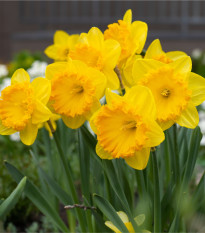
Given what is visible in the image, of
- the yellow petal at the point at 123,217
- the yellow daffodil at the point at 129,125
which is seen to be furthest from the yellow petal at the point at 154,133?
the yellow petal at the point at 123,217

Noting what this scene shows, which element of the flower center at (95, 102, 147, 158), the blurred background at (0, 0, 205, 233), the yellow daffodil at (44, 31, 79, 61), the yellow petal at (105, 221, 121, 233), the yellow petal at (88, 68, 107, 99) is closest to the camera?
the flower center at (95, 102, 147, 158)

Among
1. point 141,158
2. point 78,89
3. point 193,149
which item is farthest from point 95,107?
point 193,149

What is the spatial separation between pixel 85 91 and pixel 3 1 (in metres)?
8.41

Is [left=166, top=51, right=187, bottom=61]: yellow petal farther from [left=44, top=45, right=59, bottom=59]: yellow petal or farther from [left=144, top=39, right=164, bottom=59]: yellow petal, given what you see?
[left=44, top=45, right=59, bottom=59]: yellow petal

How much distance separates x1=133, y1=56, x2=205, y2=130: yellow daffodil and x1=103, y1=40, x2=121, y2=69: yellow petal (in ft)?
0.21

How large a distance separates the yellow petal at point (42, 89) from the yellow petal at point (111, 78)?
0.15 m

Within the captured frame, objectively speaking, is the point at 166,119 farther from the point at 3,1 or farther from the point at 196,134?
the point at 3,1

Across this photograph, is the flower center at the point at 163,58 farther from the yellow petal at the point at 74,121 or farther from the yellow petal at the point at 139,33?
the yellow petal at the point at 74,121

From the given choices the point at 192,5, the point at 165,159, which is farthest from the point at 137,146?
the point at 192,5

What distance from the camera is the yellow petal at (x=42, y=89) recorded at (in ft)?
3.46

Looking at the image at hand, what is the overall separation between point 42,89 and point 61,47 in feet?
1.31

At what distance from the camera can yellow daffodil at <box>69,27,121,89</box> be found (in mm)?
1070

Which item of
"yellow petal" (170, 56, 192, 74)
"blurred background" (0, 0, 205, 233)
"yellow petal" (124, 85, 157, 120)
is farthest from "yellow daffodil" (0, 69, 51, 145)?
"blurred background" (0, 0, 205, 233)

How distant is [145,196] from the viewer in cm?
124
